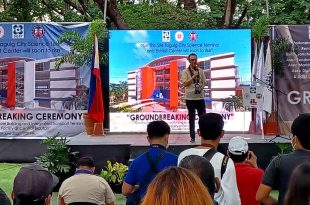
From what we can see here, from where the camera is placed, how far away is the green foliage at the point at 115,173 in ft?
27.3

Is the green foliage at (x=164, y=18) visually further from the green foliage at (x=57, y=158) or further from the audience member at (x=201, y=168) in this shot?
the audience member at (x=201, y=168)

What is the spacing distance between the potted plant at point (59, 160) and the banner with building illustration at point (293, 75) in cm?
465

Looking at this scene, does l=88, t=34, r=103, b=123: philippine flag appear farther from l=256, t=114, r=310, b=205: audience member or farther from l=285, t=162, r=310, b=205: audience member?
l=285, t=162, r=310, b=205: audience member

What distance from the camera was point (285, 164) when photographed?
3398 millimetres

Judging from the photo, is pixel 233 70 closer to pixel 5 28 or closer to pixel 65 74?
pixel 65 74

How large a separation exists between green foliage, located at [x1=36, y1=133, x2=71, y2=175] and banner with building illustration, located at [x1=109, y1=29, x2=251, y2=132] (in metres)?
2.77

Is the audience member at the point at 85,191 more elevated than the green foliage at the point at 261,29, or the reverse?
the green foliage at the point at 261,29

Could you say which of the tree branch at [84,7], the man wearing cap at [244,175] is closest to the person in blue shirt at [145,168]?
the man wearing cap at [244,175]

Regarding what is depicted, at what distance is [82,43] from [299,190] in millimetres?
9334

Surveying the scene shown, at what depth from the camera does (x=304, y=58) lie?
1127cm

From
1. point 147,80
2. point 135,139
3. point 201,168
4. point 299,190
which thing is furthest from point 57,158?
point 299,190

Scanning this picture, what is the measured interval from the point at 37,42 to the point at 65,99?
4.23 feet

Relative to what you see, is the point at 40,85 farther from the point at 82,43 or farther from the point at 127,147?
the point at 127,147

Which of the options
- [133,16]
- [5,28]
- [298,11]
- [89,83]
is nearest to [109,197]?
[89,83]
